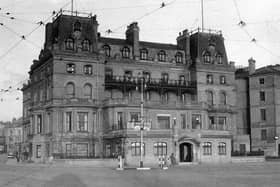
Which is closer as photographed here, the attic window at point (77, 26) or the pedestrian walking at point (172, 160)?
the pedestrian walking at point (172, 160)

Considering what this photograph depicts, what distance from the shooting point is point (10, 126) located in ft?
609

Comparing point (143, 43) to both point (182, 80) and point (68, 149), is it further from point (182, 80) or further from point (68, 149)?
point (68, 149)

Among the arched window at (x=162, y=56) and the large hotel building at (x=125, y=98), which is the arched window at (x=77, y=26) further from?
the arched window at (x=162, y=56)

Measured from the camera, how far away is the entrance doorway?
68.6 metres

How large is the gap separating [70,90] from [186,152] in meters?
18.4

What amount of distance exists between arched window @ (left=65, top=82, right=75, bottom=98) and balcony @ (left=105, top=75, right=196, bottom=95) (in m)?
5.19

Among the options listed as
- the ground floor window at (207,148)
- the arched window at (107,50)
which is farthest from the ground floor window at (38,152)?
the ground floor window at (207,148)

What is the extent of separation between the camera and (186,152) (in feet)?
232

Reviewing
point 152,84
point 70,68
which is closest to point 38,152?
point 70,68

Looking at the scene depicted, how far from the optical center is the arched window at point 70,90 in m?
69.9

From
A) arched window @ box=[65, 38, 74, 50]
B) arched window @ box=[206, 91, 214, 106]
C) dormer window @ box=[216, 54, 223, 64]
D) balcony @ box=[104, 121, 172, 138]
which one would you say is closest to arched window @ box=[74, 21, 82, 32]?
arched window @ box=[65, 38, 74, 50]

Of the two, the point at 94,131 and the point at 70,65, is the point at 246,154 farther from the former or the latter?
the point at 70,65

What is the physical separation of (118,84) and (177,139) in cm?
1279

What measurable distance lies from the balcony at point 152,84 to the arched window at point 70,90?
5195 millimetres
